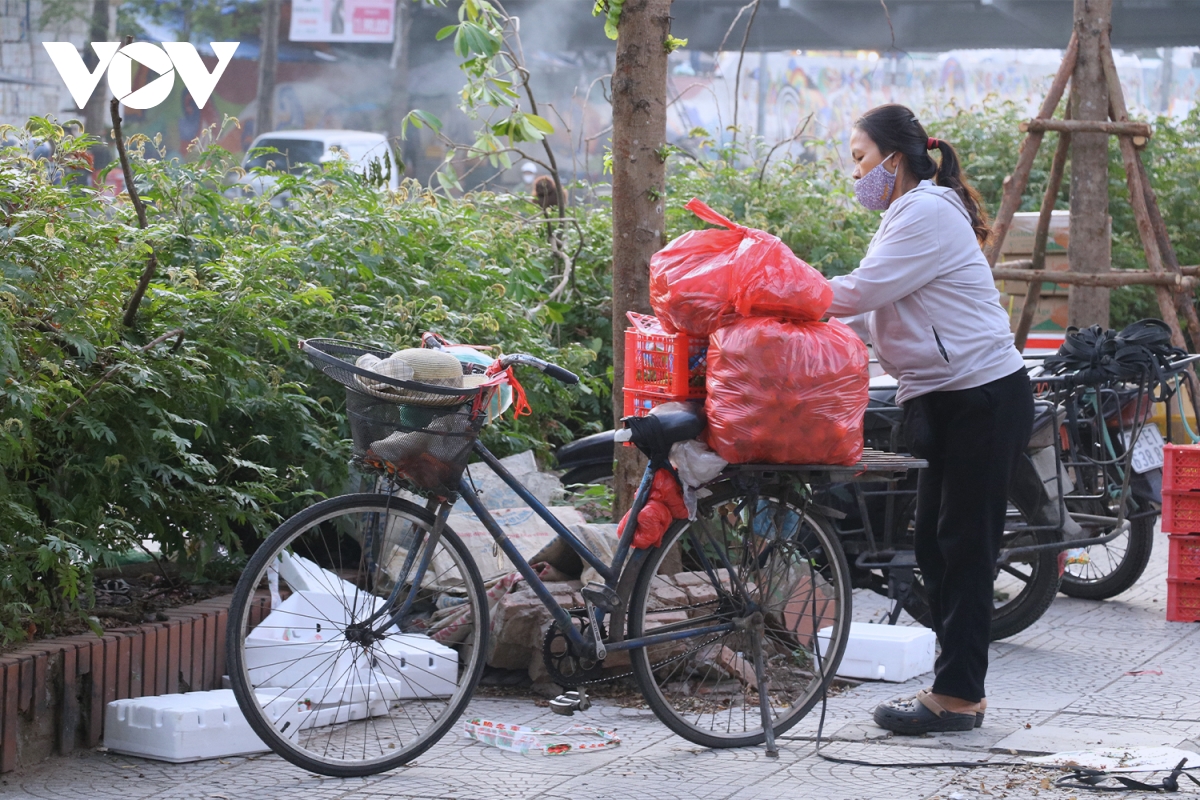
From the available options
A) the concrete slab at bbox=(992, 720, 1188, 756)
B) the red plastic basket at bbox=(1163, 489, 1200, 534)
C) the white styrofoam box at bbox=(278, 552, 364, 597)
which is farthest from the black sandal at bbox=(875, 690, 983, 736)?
the red plastic basket at bbox=(1163, 489, 1200, 534)

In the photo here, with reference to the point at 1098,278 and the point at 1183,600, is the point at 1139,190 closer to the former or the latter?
the point at 1098,278

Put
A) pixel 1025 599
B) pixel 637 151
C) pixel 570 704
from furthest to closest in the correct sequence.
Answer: pixel 1025 599
pixel 637 151
pixel 570 704

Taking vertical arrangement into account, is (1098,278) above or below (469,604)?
above

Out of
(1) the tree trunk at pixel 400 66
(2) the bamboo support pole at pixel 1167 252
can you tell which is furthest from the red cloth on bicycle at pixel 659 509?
(1) the tree trunk at pixel 400 66

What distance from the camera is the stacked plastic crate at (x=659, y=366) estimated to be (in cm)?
404

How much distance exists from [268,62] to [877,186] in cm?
2209

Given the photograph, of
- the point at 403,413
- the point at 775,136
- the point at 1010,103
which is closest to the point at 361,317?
the point at 403,413

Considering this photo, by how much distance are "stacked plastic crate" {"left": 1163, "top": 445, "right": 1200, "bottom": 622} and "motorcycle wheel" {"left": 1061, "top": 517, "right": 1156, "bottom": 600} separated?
1.09 feet

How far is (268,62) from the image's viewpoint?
24516mm

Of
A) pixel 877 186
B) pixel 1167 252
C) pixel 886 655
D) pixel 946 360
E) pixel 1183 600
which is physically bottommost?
pixel 886 655

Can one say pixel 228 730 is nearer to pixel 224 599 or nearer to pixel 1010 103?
pixel 224 599

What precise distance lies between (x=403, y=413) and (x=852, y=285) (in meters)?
1.39

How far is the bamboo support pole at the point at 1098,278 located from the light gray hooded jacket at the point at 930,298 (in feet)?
15.1

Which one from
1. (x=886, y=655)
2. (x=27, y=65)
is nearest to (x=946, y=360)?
(x=886, y=655)
